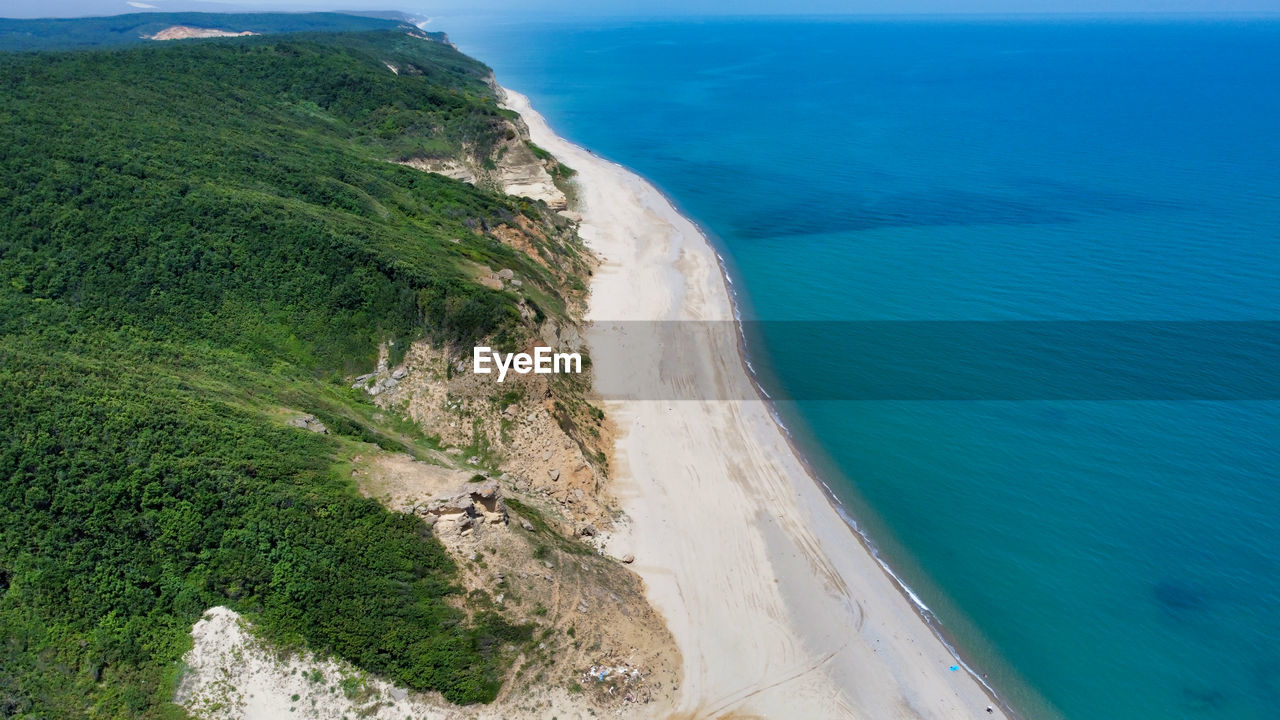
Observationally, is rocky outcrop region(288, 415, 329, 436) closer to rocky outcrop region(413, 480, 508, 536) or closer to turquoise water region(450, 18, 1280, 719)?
rocky outcrop region(413, 480, 508, 536)

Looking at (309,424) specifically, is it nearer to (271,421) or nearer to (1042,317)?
(271,421)

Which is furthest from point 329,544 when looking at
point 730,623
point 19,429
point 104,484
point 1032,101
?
point 1032,101

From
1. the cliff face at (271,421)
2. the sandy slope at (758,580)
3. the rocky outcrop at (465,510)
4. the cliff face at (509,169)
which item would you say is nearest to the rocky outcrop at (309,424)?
the cliff face at (271,421)

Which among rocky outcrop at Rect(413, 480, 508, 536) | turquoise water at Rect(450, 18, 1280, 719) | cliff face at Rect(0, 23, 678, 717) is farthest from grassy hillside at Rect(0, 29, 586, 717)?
turquoise water at Rect(450, 18, 1280, 719)

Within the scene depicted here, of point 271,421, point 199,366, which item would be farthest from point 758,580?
point 199,366

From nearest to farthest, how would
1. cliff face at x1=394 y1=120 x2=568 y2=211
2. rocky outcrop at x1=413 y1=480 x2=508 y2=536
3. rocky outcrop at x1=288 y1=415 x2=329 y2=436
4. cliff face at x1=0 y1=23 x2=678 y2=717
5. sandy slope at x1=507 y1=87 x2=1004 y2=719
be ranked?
cliff face at x1=0 y1=23 x2=678 y2=717 < rocky outcrop at x1=413 y1=480 x2=508 y2=536 < sandy slope at x1=507 y1=87 x2=1004 y2=719 < rocky outcrop at x1=288 y1=415 x2=329 y2=436 < cliff face at x1=394 y1=120 x2=568 y2=211

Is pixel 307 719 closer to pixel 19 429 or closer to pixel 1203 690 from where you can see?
pixel 19 429

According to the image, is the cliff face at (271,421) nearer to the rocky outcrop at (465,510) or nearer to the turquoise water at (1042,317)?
the rocky outcrop at (465,510)
